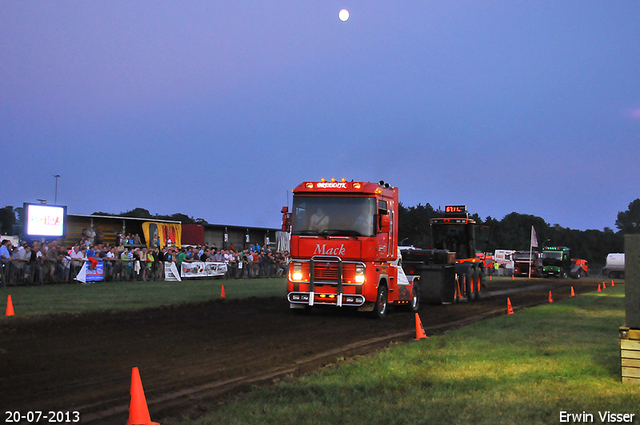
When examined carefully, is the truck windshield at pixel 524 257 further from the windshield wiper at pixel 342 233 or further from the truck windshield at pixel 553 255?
the windshield wiper at pixel 342 233

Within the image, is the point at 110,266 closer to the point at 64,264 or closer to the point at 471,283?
the point at 64,264

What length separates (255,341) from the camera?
35.6 ft

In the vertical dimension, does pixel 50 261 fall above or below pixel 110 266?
above

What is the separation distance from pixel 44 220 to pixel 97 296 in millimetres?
12143

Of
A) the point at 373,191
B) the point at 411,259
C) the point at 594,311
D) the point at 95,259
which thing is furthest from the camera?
the point at 95,259

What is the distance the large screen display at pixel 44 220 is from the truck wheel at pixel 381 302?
1982 cm

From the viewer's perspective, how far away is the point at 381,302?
15805 millimetres

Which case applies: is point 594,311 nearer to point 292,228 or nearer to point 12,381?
point 292,228

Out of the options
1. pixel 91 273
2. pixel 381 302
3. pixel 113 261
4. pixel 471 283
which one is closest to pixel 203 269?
pixel 113 261

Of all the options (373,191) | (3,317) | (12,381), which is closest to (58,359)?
(12,381)

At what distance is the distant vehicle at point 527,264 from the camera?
55.8 metres

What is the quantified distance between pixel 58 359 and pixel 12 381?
1.42 m

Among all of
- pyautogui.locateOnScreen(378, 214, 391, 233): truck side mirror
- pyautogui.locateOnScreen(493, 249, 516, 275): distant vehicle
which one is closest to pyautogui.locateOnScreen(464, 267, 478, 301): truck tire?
pyautogui.locateOnScreen(378, 214, 391, 233): truck side mirror

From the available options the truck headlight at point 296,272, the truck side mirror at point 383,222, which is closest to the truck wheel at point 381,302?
the truck side mirror at point 383,222
